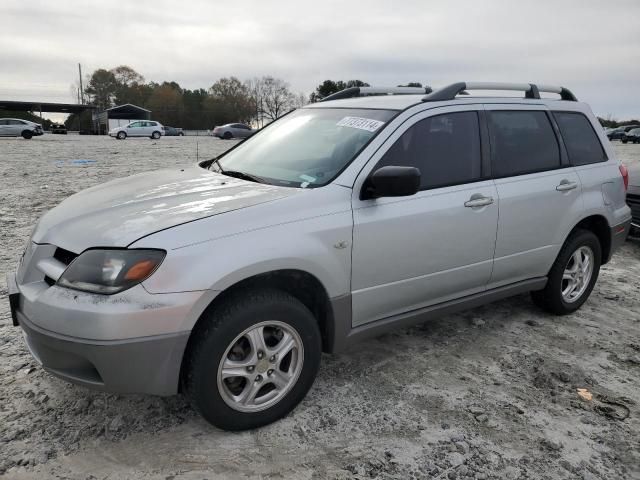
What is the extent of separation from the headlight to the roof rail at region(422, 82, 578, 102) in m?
2.15

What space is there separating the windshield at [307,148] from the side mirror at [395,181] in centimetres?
31

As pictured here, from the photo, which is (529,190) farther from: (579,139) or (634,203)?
(634,203)

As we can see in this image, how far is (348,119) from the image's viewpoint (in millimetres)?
3482

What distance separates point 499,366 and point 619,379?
0.78 meters

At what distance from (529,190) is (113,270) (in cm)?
293

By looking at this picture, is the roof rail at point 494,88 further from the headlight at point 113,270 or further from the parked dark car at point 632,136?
the parked dark car at point 632,136

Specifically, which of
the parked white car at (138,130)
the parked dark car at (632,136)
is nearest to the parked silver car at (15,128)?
the parked white car at (138,130)

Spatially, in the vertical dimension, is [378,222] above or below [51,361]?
above

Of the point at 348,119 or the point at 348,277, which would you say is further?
the point at 348,119

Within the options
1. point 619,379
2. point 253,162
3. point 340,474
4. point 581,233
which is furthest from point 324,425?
point 581,233

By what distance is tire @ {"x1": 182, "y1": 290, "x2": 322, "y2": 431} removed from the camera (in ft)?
8.09


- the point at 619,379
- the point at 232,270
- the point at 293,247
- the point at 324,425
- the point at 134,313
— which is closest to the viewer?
the point at 134,313

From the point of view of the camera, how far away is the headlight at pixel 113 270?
230 cm

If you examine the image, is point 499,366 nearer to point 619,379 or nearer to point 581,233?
point 619,379
